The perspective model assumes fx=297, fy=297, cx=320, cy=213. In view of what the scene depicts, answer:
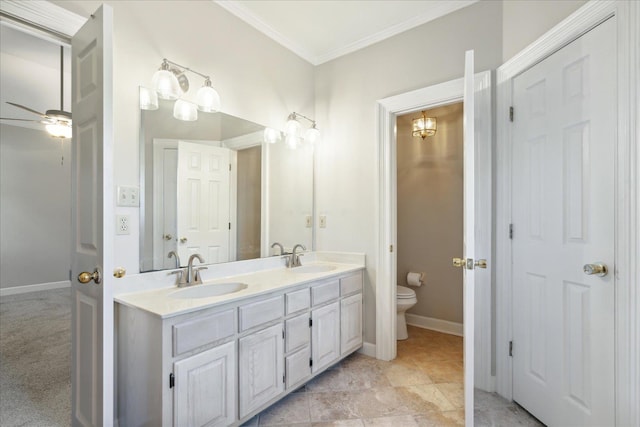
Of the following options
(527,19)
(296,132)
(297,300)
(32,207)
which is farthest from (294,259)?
(32,207)

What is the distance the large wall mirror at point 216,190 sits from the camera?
1.71 meters

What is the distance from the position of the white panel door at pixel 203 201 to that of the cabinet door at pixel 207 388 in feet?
2.28

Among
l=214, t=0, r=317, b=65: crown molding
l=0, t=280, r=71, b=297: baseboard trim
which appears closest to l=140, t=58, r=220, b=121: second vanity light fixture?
l=214, t=0, r=317, b=65: crown molding

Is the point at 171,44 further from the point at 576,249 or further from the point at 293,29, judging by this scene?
the point at 576,249

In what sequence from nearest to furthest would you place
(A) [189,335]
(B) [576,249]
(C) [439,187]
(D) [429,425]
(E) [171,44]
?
(A) [189,335] → (B) [576,249] → (D) [429,425] → (E) [171,44] → (C) [439,187]

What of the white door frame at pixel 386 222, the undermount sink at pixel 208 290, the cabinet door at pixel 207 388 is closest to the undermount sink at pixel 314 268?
the white door frame at pixel 386 222

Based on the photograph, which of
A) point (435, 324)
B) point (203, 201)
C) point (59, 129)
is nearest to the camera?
point (203, 201)

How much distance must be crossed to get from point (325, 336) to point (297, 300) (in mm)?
442

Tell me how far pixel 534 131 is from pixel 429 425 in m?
1.78

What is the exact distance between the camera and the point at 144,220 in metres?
1.66

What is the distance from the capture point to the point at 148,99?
169 cm

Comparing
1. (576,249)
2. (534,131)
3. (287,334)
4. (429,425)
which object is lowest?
(429,425)

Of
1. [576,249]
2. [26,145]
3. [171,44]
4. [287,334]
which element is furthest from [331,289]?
[26,145]

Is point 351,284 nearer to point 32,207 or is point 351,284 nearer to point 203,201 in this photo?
point 203,201
